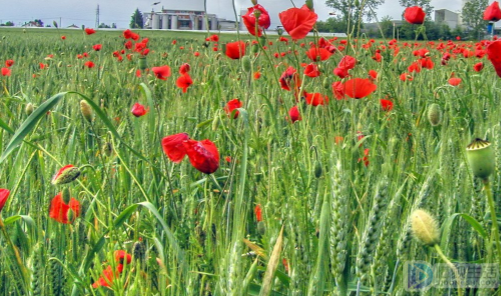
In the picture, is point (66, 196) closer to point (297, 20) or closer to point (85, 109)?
point (85, 109)

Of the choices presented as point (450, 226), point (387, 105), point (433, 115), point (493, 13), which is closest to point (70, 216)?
point (450, 226)

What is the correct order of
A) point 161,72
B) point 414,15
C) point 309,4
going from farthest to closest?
1. point 161,72
2. point 414,15
3. point 309,4

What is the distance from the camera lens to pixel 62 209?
1.05 metres

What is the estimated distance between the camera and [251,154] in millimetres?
1467

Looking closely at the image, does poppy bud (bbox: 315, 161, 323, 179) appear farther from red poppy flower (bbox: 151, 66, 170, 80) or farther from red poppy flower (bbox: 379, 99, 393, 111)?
red poppy flower (bbox: 151, 66, 170, 80)

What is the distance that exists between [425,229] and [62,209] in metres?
0.73

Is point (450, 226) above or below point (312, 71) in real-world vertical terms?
below

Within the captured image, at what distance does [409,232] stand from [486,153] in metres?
0.14

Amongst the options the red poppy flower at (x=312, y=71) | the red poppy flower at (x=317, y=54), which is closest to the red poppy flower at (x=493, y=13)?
the red poppy flower at (x=317, y=54)

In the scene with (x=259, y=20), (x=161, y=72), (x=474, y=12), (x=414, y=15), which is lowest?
(x=161, y=72)

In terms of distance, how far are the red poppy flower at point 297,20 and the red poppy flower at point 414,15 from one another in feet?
2.97

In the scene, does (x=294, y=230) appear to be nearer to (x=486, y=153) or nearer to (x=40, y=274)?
(x=486, y=153)

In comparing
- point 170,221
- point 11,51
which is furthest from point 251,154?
point 11,51

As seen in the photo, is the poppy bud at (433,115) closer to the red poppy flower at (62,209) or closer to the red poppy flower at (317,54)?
the red poppy flower at (317,54)
